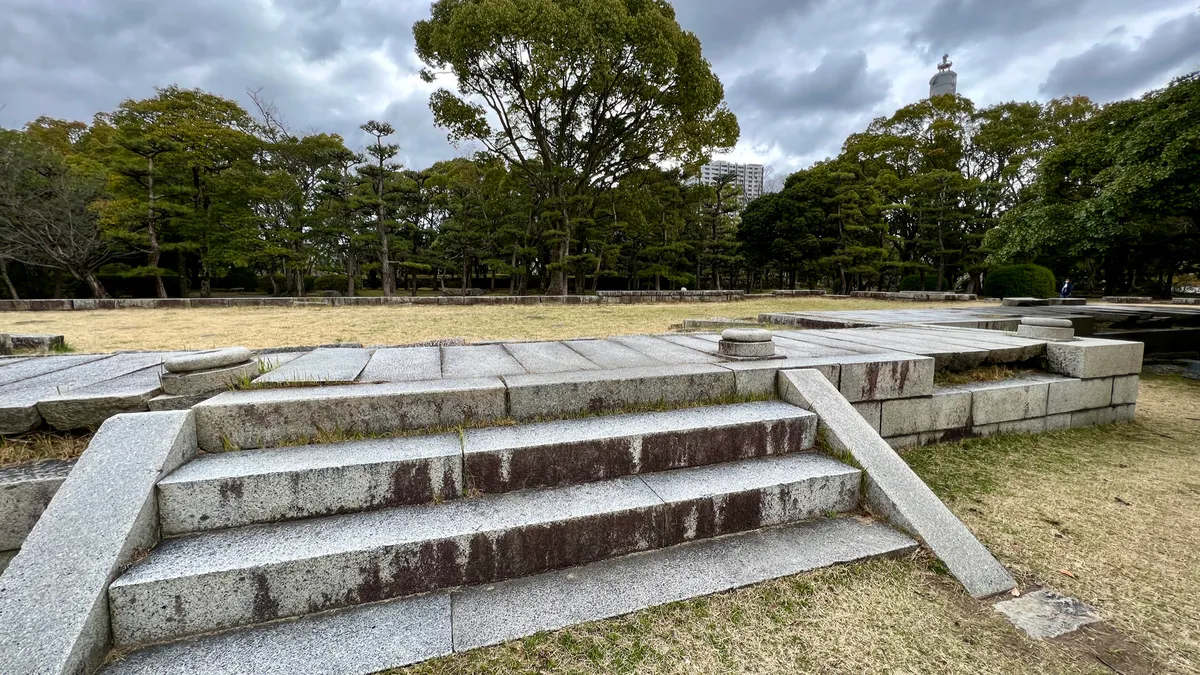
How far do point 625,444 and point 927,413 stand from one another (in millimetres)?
2403

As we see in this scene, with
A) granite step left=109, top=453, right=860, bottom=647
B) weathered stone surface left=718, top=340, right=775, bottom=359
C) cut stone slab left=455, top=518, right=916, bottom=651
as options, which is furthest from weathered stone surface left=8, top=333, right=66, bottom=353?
weathered stone surface left=718, top=340, right=775, bottom=359

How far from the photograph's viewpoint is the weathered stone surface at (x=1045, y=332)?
394 cm

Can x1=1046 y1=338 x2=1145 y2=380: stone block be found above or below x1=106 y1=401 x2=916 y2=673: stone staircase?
above

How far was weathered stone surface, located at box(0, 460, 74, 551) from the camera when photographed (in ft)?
5.14

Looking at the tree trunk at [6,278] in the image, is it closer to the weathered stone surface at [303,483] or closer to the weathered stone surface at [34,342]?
the weathered stone surface at [34,342]

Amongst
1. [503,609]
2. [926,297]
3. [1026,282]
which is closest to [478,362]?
[503,609]

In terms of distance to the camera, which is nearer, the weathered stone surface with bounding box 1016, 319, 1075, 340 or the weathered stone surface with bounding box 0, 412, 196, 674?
the weathered stone surface with bounding box 0, 412, 196, 674

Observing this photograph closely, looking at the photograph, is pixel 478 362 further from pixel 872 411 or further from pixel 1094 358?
pixel 1094 358

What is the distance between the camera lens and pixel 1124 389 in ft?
12.3

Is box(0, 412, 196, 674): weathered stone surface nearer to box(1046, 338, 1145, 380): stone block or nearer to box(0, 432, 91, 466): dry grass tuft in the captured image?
box(0, 432, 91, 466): dry grass tuft

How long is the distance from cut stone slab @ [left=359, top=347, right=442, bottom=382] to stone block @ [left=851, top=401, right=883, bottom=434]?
2.69 meters

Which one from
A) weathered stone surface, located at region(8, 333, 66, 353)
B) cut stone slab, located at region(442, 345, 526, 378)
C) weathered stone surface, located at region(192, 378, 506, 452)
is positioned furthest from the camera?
weathered stone surface, located at region(8, 333, 66, 353)

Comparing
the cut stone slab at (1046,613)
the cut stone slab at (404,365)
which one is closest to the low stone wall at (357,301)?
the cut stone slab at (404,365)

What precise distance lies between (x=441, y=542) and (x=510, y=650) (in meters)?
0.43
